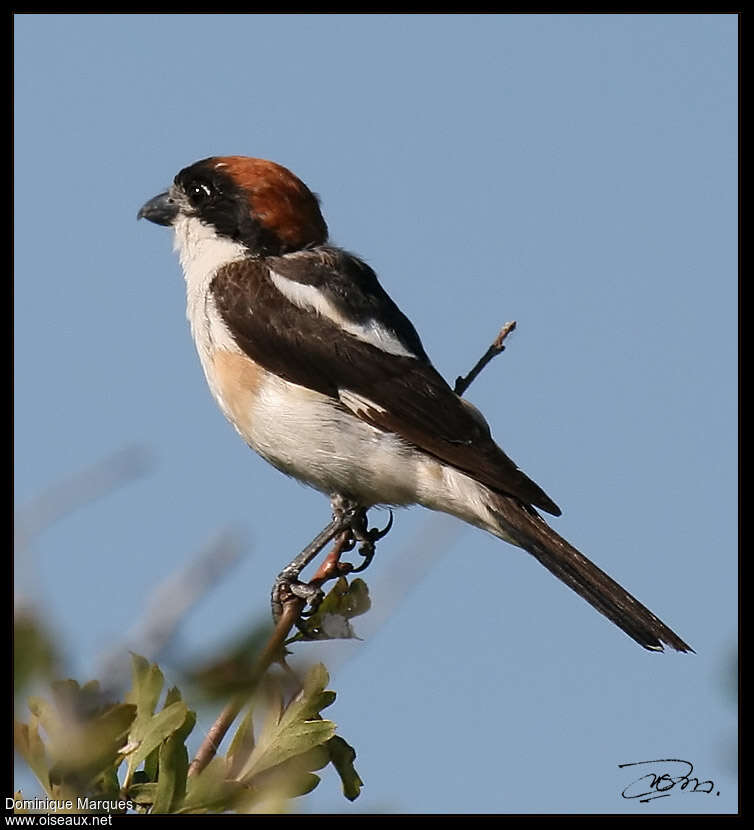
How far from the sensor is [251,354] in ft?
15.5

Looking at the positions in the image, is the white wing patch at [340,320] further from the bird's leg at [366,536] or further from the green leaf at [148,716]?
the green leaf at [148,716]

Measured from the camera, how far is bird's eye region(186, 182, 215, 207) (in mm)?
5293

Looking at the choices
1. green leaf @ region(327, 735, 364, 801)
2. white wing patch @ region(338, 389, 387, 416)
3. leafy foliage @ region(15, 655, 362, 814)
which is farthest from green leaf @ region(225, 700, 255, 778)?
white wing patch @ region(338, 389, 387, 416)

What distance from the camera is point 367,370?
462 centimetres

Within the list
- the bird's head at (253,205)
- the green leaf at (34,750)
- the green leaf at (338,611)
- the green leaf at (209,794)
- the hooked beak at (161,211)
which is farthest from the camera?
the hooked beak at (161,211)

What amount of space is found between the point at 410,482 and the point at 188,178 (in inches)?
72.2

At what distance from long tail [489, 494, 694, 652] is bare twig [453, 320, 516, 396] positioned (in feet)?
2.15

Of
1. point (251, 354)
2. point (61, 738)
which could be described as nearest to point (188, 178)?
point (251, 354)

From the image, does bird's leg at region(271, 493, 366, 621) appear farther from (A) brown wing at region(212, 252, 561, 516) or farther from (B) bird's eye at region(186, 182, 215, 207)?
(B) bird's eye at region(186, 182, 215, 207)

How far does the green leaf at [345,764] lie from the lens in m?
2.60

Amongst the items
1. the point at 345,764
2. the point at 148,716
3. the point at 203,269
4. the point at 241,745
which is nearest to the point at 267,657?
the point at 148,716

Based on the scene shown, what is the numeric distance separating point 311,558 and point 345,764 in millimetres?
1979

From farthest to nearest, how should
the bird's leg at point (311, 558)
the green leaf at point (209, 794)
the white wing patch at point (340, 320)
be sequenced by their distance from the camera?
the white wing patch at point (340, 320) → the bird's leg at point (311, 558) → the green leaf at point (209, 794)

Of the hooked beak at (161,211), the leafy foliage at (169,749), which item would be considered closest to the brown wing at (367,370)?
the hooked beak at (161,211)
